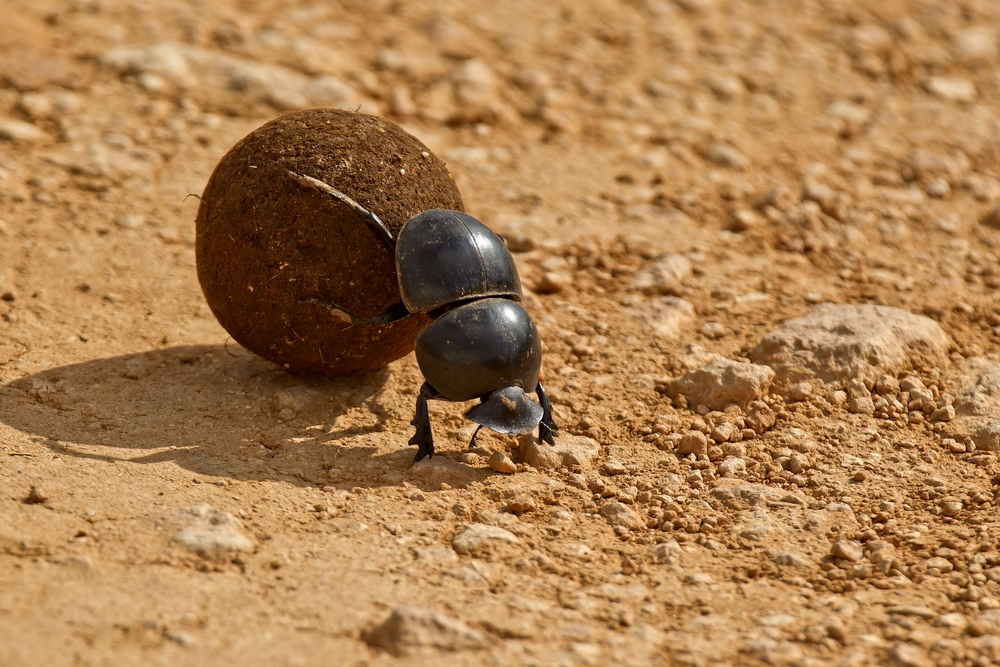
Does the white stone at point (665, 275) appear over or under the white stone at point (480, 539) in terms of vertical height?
over

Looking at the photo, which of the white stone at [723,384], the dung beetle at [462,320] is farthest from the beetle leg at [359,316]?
the white stone at [723,384]

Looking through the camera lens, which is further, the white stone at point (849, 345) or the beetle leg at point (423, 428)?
the white stone at point (849, 345)

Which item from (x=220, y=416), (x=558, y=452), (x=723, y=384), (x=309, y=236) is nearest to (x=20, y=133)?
(x=220, y=416)

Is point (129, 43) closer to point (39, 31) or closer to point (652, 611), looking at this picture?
point (39, 31)

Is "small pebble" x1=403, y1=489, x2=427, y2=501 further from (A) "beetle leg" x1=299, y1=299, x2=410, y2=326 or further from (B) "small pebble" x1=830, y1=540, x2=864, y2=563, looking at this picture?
(B) "small pebble" x1=830, y1=540, x2=864, y2=563

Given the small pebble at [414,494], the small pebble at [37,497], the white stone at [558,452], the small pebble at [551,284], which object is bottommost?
the small pebble at [37,497]

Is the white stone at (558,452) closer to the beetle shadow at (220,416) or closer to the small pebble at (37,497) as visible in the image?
the beetle shadow at (220,416)

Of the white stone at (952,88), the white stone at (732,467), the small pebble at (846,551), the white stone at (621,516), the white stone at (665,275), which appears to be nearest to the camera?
the small pebble at (846,551)

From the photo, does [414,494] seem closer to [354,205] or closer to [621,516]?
[621,516]
